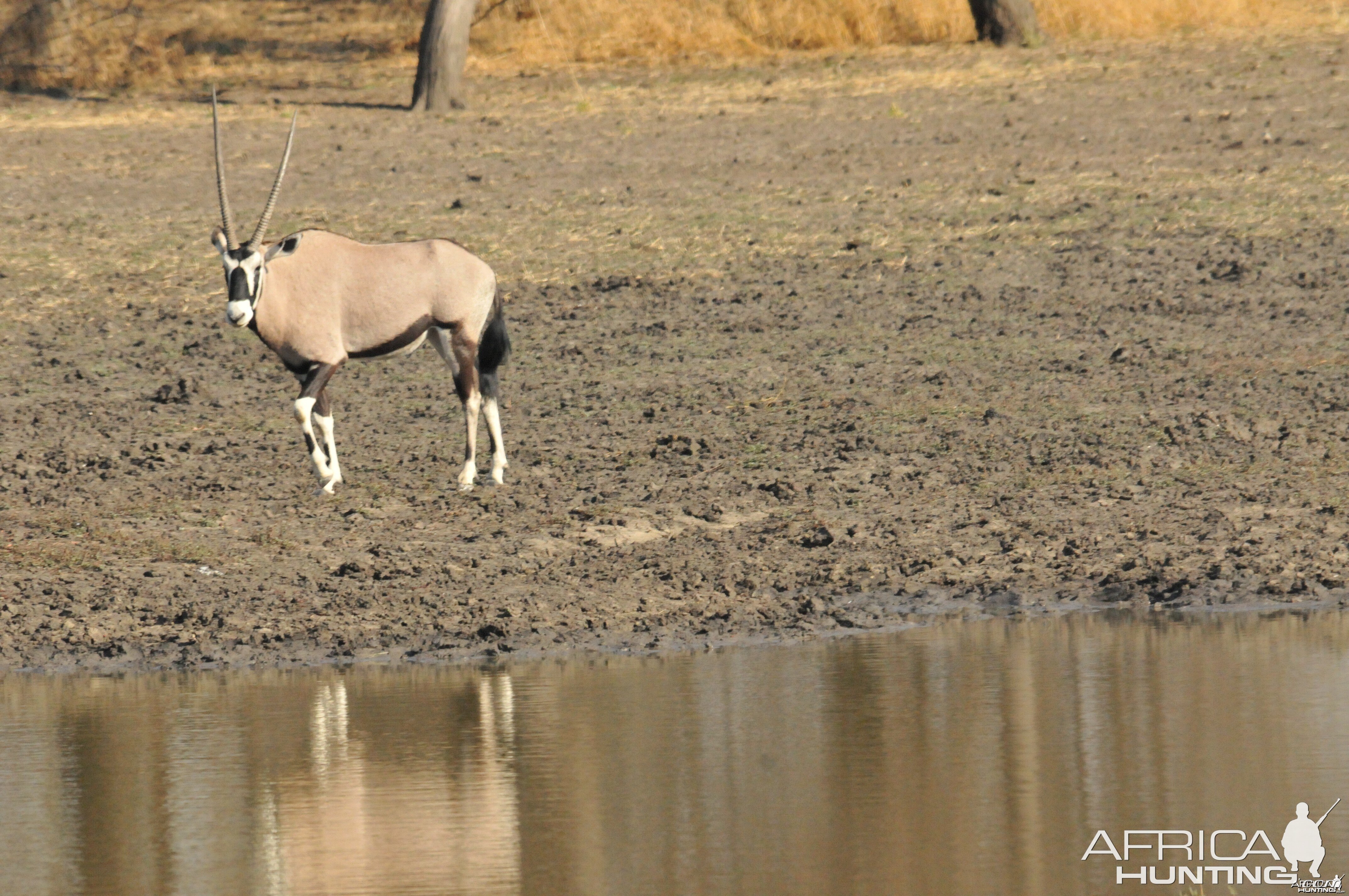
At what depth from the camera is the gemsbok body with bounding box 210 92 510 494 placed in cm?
977

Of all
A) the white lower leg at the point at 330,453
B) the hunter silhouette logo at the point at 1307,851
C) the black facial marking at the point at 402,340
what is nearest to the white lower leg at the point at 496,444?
the black facial marking at the point at 402,340

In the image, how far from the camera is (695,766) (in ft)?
19.8

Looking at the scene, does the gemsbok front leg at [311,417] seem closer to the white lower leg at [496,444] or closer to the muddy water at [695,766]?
the white lower leg at [496,444]

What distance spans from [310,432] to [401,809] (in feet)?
14.1

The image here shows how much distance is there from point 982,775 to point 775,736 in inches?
29.6

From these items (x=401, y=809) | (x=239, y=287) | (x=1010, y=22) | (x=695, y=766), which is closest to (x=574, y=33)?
(x=1010, y=22)

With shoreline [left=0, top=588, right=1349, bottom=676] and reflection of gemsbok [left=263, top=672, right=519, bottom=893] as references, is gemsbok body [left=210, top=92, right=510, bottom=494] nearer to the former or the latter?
shoreline [left=0, top=588, right=1349, bottom=676]

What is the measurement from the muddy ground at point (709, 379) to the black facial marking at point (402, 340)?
66 cm

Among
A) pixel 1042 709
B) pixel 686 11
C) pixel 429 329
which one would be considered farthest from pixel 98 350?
pixel 686 11

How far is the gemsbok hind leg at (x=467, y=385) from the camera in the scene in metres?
9.90

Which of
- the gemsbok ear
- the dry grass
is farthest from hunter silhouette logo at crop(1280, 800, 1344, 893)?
the dry grass

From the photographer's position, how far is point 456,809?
5664mm

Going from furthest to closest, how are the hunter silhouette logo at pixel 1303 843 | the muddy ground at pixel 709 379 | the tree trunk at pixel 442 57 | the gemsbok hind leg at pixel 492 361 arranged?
the tree trunk at pixel 442 57
the gemsbok hind leg at pixel 492 361
the muddy ground at pixel 709 379
the hunter silhouette logo at pixel 1303 843

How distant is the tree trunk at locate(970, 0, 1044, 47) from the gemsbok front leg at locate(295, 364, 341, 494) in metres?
15.3
